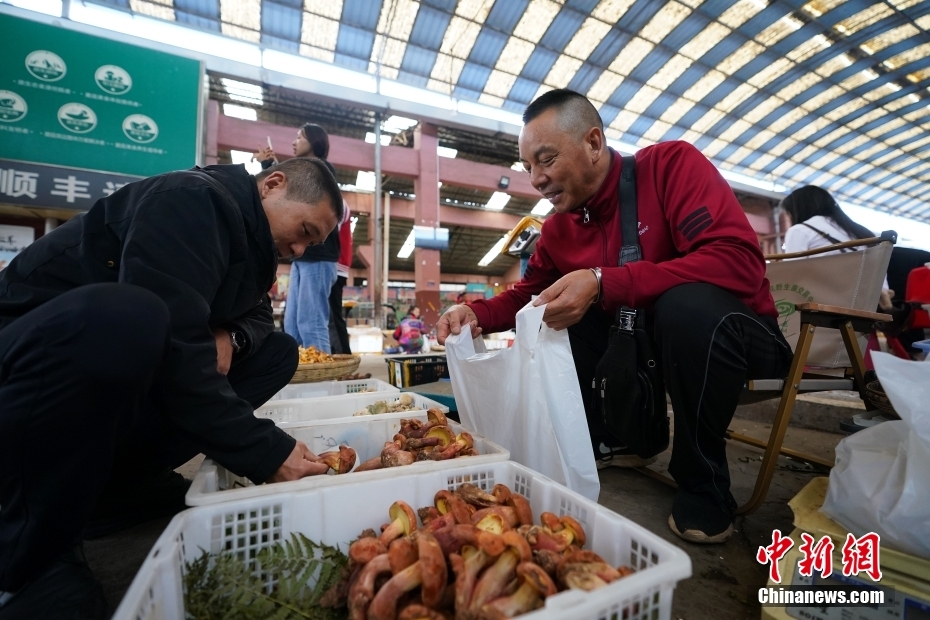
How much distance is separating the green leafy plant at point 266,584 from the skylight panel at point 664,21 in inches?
363

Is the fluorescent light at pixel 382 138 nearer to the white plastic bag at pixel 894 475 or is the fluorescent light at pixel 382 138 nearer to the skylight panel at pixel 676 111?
the skylight panel at pixel 676 111

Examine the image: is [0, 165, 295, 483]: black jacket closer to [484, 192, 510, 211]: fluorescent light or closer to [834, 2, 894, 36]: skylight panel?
[834, 2, 894, 36]: skylight panel

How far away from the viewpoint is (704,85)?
9039 millimetres

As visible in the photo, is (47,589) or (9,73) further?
(9,73)

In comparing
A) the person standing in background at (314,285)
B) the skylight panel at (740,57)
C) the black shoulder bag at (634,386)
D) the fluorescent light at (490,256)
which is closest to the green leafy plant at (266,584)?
the black shoulder bag at (634,386)

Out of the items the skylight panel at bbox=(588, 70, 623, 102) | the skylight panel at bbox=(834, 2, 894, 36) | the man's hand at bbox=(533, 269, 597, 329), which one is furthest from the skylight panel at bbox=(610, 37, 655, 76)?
the man's hand at bbox=(533, 269, 597, 329)

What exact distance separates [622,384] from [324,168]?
1.05 meters

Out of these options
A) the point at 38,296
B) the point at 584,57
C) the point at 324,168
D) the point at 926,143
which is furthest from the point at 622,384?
the point at 926,143

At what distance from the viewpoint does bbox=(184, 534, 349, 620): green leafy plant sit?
610mm

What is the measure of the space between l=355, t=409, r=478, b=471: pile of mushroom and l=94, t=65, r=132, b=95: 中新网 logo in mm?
4881

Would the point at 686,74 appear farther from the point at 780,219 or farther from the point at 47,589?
the point at 47,589

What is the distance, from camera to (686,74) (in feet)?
28.6

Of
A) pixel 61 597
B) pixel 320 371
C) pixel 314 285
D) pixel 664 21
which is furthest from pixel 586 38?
pixel 61 597

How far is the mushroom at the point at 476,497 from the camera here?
80 centimetres
